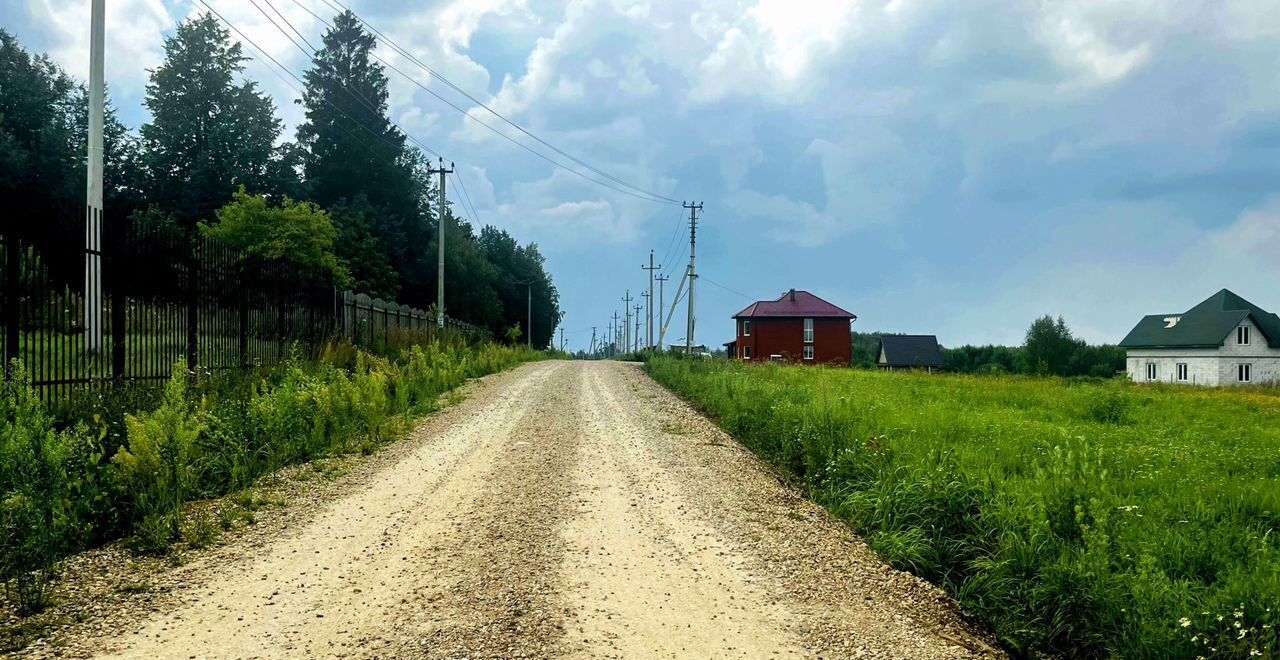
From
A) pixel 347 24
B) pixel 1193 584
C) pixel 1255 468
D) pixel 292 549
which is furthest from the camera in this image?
pixel 347 24

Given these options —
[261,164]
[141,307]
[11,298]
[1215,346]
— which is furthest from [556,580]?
[1215,346]

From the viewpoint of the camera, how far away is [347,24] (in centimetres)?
5262

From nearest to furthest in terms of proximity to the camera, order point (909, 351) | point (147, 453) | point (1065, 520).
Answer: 1. point (1065, 520)
2. point (147, 453)
3. point (909, 351)

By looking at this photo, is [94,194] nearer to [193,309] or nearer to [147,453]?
[193,309]

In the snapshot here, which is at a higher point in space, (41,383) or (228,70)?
(228,70)

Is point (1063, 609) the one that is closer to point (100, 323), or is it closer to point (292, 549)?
point (292, 549)

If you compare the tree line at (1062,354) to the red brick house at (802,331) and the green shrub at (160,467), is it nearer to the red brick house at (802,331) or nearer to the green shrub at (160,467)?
the red brick house at (802,331)

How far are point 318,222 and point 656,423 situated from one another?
78.3 feet

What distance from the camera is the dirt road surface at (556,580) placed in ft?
13.6

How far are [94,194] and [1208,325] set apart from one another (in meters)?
62.0

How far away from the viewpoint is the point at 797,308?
67.2 meters

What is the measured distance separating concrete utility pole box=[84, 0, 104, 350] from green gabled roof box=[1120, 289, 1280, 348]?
196 ft

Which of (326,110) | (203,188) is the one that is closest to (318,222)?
(203,188)

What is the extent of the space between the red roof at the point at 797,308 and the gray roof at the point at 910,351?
12421 mm
